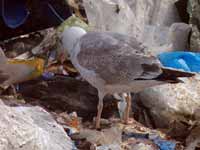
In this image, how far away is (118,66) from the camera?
2908 millimetres

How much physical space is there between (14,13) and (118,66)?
1.13 meters

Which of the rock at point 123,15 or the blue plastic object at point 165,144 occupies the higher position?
the rock at point 123,15

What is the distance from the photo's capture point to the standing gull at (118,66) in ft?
9.50

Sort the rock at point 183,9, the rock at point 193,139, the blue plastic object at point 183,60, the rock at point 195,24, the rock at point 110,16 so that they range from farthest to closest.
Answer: the rock at point 183,9
the rock at point 195,24
the rock at point 110,16
the blue plastic object at point 183,60
the rock at point 193,139

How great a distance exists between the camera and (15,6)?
3791mm

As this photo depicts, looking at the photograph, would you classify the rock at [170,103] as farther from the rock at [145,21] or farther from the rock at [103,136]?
the rock at [145,21]

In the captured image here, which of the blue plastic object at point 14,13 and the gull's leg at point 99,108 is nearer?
the gull's leg at point 99,108

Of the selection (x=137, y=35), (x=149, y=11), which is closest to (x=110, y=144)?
(x=137, y=35)

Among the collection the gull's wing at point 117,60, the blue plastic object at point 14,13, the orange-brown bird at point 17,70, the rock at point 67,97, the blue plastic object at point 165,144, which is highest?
the blue plastic object at point 14,13

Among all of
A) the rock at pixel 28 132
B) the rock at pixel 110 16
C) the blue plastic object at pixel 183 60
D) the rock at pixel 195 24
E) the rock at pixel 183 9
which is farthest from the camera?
the rock at pixel 183 9

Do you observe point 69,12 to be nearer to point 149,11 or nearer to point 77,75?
point 77,75

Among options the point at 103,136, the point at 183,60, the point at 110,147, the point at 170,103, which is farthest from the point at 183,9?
the point at 110,147

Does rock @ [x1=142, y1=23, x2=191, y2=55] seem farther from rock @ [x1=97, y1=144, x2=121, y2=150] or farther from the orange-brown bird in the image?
rock @ [x1=97, y1=144, x2=121, y2=150]

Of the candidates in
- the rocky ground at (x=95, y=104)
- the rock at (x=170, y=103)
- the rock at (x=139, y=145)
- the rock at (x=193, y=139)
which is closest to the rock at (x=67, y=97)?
the rocky ground at (x=95, y=104)
